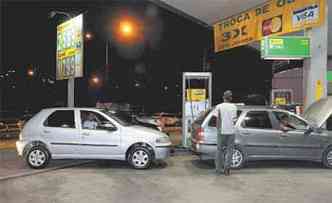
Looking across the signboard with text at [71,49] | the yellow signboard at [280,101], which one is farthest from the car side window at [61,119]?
the yellow signboard at [280,101]

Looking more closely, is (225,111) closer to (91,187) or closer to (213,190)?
(213,190)

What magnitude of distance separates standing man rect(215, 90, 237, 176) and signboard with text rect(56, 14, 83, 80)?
4.70 m

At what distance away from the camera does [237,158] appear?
32.2 ft

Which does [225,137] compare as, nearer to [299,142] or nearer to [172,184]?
[172,184]

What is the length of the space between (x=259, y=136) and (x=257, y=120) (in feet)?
1.35

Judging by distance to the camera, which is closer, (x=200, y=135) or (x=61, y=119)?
(x=200, y=135)

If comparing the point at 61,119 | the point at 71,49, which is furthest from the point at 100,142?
the point at 71,49

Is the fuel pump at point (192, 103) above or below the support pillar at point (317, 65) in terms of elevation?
below

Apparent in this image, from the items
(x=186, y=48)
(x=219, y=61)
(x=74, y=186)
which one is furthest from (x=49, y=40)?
(x=74, y=186)

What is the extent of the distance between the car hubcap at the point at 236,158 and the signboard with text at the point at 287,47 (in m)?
3.34

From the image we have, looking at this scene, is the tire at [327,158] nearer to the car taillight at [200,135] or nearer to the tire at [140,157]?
the car taillight at [200,135]

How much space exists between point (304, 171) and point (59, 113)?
20.3 feet

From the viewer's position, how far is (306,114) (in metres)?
11.3

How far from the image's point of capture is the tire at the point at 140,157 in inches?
384
